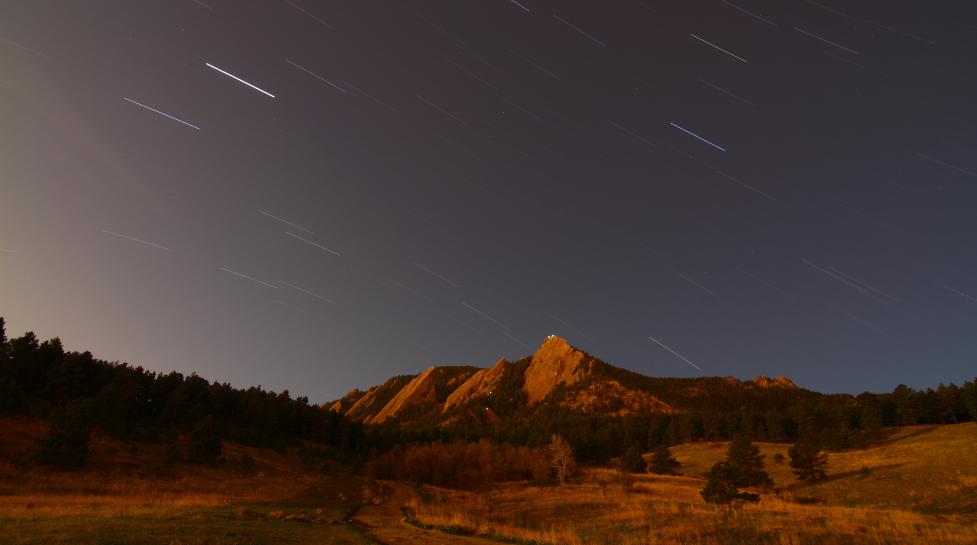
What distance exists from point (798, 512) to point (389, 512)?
3114 centimetres

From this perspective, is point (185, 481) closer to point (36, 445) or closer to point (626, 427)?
point (36, 445)

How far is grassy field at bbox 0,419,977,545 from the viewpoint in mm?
20188

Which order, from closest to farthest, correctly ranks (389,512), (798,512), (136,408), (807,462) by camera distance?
(798,512), (389,512), (807,462), (136,408)

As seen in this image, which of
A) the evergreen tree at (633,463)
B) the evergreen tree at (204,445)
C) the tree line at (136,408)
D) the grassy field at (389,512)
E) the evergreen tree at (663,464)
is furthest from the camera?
the evergreen tree at (633,463)

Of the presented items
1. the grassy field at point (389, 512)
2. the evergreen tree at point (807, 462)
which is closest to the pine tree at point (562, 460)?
the grassy field at point (389, 512)

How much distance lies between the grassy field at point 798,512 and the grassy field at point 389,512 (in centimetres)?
15

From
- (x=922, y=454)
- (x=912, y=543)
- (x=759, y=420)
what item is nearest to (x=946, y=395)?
(x=759, y=420)

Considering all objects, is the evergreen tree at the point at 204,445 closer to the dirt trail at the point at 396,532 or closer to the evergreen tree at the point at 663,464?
the dirt trail at the point at 396,532

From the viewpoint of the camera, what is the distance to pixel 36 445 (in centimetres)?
4488

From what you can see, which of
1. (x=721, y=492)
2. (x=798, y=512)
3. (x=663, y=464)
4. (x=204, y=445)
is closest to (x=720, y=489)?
(x=721, y=492)

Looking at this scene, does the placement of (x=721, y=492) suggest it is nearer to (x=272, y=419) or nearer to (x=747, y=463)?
(x=747, y=463)

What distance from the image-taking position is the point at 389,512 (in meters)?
39.5

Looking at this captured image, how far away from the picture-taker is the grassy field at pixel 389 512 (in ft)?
66.2

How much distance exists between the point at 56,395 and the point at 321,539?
76.1m
